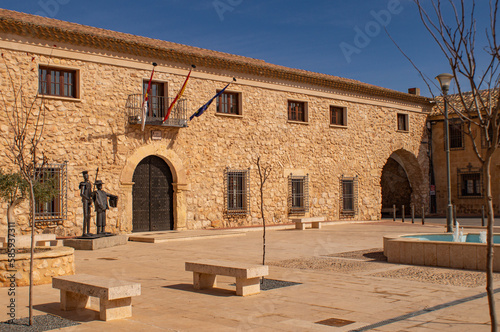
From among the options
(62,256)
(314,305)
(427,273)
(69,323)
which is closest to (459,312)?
(314,305)

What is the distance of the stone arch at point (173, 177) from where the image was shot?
16.9 metres

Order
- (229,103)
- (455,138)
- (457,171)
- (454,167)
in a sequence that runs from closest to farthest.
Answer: (229,103) < (457,171) < (454,167) < (455,138)

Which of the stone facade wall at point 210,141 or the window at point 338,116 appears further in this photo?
the window at point 338,116

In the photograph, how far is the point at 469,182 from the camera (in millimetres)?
28094

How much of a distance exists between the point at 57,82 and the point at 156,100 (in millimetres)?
3370

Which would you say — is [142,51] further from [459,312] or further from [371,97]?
[459,312]

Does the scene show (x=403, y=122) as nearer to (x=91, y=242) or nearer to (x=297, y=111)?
(x=297, y=111)

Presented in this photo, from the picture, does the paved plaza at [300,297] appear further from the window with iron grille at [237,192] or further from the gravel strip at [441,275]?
the window with iron grille at [237,192]

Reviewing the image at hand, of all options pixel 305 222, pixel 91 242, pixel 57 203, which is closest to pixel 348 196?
pixel 305 222

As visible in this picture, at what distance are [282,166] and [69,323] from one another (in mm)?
16220

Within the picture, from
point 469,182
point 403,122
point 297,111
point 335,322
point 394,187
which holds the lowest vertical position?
point 335,322

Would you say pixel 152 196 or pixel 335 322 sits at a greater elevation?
pixel 152 196

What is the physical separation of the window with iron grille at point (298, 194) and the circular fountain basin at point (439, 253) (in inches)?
431

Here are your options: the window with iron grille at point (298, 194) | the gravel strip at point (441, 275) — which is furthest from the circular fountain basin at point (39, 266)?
the window with iron grille at point (298, 194)
